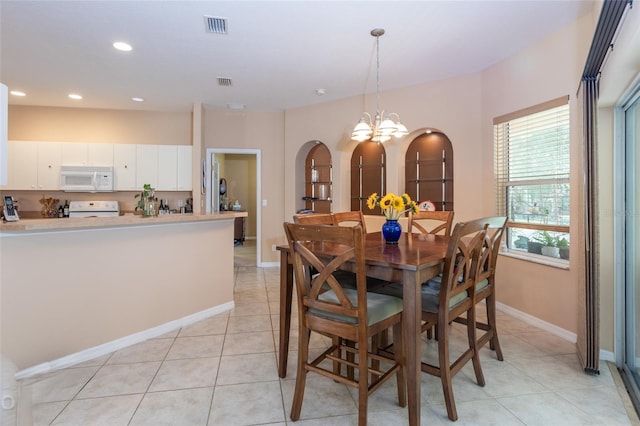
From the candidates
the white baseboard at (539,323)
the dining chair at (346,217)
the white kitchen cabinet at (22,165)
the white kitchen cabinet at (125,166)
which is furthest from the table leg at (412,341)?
the white kitchen cabinet at (22,165)

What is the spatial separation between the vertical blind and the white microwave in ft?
17.8

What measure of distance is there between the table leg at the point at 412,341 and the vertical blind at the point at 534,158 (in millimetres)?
2244

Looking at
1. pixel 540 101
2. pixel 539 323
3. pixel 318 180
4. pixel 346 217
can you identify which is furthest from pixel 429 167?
pixel 539 323

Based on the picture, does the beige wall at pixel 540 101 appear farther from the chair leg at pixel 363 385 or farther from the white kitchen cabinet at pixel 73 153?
the white kitchen cabinet at pixel 73 153

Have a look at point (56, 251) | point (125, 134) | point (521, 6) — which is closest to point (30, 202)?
point (125, 134)

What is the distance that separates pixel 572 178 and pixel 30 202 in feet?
23.3

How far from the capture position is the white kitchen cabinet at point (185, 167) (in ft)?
17.6

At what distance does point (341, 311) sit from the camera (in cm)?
169

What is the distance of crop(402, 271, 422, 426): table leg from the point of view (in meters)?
1.64

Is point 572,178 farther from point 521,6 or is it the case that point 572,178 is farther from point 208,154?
point 208,154

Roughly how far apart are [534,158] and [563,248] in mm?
912

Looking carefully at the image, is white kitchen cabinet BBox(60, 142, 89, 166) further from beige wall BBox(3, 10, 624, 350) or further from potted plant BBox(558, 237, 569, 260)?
potted plant BBox(558, 237, 569, 260)

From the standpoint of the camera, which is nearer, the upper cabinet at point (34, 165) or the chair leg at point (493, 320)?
the chair leg at point (493, 320)


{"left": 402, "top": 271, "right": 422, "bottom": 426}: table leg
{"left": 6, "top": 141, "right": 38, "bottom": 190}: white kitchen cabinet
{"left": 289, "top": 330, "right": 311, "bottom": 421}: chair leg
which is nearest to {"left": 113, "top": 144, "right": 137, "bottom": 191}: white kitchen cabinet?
{"left": 6, "top": 141, "right": 38, "bottom": 190}: white kitchen cabinet
